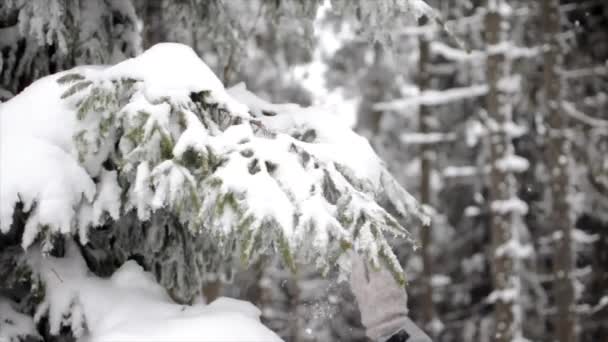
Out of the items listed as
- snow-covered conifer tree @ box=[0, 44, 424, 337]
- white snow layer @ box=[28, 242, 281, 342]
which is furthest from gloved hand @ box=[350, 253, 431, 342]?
white snow layer @ box=[28, 242, 281, 342]

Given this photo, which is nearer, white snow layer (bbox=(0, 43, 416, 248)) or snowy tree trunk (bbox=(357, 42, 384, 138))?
white snow layer (bbox=(0, 43, 416, 248))

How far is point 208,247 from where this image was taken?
159 inches

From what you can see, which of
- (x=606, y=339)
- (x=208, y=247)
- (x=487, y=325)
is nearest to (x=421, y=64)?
(x=487, y=325)

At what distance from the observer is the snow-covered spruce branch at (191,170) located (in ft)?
9.00

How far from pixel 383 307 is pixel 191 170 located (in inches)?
49.2

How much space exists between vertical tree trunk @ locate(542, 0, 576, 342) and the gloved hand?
9.04m

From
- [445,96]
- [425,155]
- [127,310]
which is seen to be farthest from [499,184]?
[127,310]

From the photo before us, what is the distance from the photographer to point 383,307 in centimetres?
341

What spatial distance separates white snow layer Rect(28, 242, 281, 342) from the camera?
114 inches

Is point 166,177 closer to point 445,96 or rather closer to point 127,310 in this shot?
point 127,310

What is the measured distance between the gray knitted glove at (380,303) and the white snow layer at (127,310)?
54 cm

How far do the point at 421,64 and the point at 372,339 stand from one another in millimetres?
11519

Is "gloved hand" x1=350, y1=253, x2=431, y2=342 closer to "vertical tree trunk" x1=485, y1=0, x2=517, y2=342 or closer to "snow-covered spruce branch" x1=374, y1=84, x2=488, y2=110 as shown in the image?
"vertical tree trunk" x1=485, y1=0, x2=517, y2=342

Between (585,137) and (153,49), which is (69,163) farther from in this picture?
(585,137)
